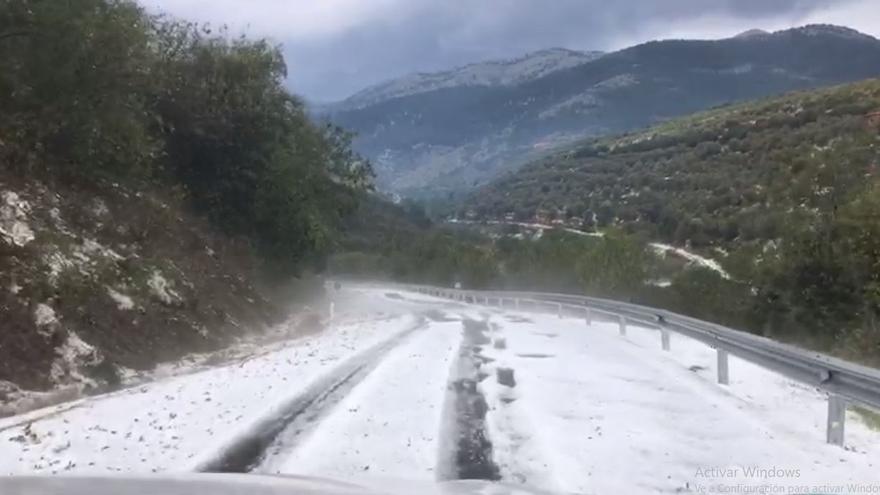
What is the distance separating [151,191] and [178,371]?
401 inches

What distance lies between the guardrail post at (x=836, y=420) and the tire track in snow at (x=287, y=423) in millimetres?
5392

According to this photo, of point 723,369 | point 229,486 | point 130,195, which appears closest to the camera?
point 229,486

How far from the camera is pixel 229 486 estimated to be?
704cm

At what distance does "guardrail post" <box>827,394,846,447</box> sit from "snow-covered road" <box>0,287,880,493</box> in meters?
0.16

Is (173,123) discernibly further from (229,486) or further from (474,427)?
(229,486)

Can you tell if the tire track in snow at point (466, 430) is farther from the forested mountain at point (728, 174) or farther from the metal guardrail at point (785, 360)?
the forested mountain at point (728, 174)

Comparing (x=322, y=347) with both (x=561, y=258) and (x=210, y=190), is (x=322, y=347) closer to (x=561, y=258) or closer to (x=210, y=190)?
(x=210, y=190)

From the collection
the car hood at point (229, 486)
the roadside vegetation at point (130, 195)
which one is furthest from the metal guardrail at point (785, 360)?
the roadside vegetation at point (130, 195)

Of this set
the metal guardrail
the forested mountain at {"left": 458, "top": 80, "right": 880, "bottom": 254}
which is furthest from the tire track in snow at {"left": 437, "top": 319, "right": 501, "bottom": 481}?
the forested mountain at {"left": 458, "top": 80, "right": 880, "bottom": 254}

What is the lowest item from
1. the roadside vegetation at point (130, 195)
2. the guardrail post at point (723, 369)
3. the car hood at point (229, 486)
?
the guardrail post at point (723, 369)

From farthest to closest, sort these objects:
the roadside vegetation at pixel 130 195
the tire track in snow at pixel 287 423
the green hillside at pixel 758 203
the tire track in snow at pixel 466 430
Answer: the green hillside at pixel 758 203, the roadside vegetation at pixel 130 195, the tire track in snow at pixel 287 423, the tire track in snow at pixel 466 430

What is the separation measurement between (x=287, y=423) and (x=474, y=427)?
2.09 m

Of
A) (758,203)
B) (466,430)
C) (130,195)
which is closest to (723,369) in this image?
(466,430)

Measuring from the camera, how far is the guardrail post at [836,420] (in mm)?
9625
